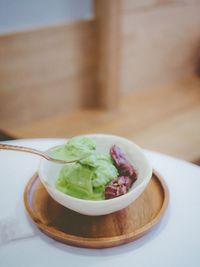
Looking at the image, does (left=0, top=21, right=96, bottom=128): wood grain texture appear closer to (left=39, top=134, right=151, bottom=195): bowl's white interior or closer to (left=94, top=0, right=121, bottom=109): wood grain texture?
(left=94, top=0, right=121, bottom=109): wood grain texture

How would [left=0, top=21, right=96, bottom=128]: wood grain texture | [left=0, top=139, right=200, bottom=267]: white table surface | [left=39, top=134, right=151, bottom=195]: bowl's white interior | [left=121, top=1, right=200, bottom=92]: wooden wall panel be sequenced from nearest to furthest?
[left=0, top=139, right=200, bottom=267]: white table surface, [left=39, top=134, right=151, bottom=195]: bowl's white interior, [left=0, top=21, right=96, bottom=128]: wood grain texture, [left=121, top=1, right=200, bottom=92]: wooden wall panel

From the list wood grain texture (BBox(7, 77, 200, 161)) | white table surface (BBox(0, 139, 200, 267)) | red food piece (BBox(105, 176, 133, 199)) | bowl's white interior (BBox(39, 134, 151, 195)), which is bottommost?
wood grain texture (BBox(7, 77, 200, 161))

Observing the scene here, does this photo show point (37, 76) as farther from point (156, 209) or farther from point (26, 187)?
point (156, 209)

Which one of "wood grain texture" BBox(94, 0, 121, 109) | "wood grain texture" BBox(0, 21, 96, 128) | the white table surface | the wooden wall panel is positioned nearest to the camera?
the white table surface

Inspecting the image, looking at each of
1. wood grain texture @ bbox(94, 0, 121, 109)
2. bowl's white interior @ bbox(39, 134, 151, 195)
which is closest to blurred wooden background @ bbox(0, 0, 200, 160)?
wood grain texture @ bbox(94, 0, 121, 109)

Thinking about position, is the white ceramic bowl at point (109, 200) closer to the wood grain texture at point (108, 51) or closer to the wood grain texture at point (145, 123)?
the wood grain texture at point (145, 123)

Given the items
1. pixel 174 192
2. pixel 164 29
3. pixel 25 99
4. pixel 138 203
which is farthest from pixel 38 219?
pixel 164 29

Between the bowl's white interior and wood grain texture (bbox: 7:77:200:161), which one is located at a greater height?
the bowl's white interior
